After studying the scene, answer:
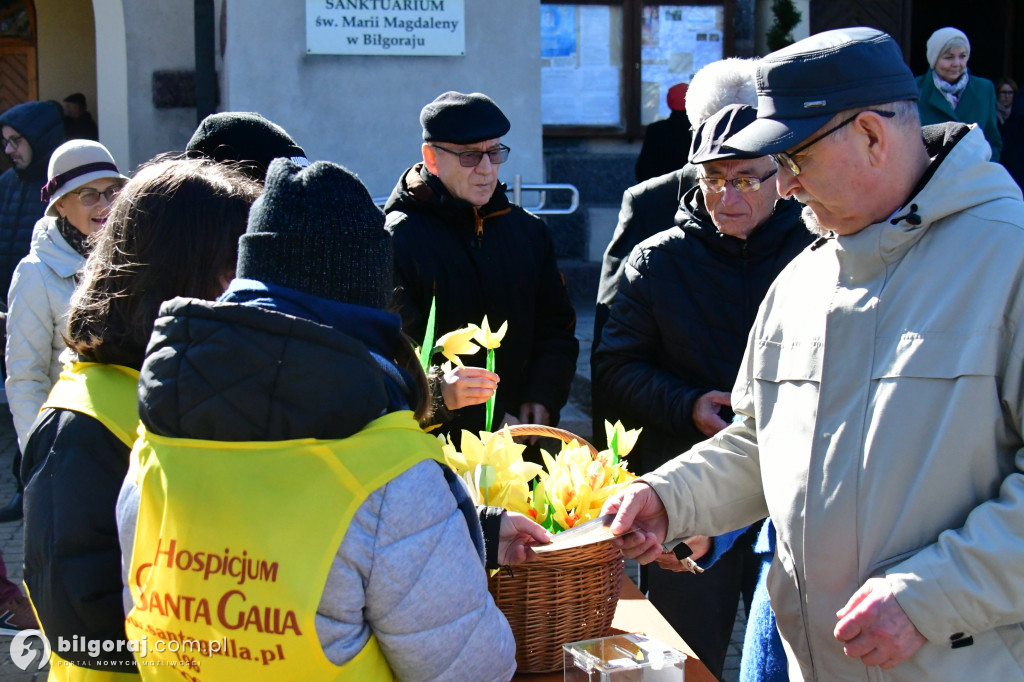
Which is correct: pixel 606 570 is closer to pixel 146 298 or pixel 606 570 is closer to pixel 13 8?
pixel 146 298

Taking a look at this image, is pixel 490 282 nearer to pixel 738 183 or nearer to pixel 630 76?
pixel 738 183

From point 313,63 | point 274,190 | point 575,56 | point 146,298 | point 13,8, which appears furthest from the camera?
point 13,8

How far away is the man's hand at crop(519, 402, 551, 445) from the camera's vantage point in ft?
10.4

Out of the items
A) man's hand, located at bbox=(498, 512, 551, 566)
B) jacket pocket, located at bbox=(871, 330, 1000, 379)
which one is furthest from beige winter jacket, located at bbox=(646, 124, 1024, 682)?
man's hand, located at bbox=(498, 512, 551, 566)

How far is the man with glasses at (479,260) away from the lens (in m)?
3.02

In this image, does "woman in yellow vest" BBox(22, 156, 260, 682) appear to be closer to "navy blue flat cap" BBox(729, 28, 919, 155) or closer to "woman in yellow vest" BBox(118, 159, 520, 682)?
"woman in yellow vest" BBox(118, 159, 520, 682)

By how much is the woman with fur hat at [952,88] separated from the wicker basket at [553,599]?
18.3ft

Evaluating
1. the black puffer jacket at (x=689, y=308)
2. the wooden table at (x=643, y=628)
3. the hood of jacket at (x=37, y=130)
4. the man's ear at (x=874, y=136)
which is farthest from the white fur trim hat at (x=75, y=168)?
the man's ear at (x=874, y=136)

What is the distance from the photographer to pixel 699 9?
26.9 ft

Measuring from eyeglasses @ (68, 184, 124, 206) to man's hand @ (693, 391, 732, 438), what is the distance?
2.17m

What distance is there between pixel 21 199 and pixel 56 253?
6.83ft

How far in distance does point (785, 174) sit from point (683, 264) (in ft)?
3.46

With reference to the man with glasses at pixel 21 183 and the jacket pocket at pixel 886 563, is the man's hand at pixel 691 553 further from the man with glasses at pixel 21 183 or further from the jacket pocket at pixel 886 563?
the man with glasses at pixel 21 183

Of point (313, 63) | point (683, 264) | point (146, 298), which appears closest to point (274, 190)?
point (146, 298)
